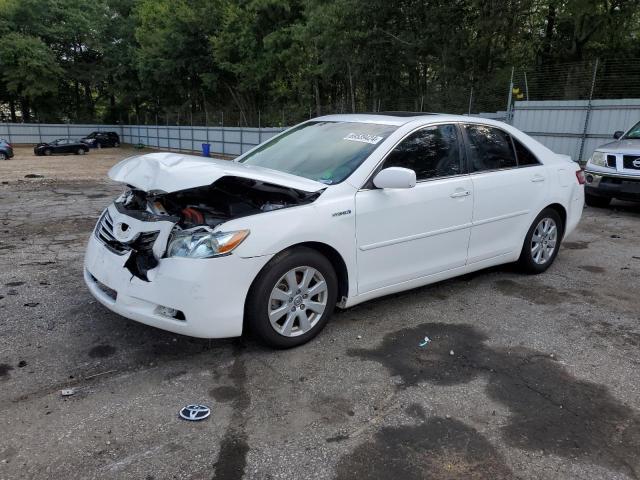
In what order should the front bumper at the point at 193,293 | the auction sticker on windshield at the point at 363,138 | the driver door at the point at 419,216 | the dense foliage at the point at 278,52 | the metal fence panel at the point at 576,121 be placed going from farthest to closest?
the dense foliage at the point at 278,52 → the metal fence panel at the point at 576,121 → the auction sticker on windshield at the point at 363,138 → the driver door at the point at 419,216 → the front bumper at the point at 193,293

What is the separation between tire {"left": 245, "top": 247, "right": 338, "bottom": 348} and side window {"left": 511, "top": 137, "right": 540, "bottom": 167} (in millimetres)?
2519

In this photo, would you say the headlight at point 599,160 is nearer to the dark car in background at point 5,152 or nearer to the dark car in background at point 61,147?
the dark car in background at point 5,152

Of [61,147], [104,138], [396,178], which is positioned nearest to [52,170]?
[61,147]

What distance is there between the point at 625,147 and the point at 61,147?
109 feet

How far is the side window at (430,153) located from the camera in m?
4.16

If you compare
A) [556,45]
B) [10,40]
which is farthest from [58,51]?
[556,45]

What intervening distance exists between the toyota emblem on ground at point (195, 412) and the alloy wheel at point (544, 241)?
12.3 feet

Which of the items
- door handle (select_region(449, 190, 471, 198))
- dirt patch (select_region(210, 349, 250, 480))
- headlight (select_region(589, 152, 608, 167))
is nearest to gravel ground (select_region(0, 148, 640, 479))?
dirt patch (select_region(210, 349, 250, 480))

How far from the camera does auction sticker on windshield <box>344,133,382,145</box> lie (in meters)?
4.13

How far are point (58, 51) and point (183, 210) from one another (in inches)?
2046

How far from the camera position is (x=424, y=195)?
416 cm

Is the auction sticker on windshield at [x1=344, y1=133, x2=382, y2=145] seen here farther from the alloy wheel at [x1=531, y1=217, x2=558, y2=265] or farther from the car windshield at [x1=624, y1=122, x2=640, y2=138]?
the car windshield at [x1=624, y1=122, x2=640, y2=138]

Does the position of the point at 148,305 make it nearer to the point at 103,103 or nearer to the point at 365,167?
the point at 365,167

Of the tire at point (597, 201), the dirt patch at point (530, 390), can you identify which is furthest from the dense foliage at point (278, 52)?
the dirt patch at point (530, 390)
